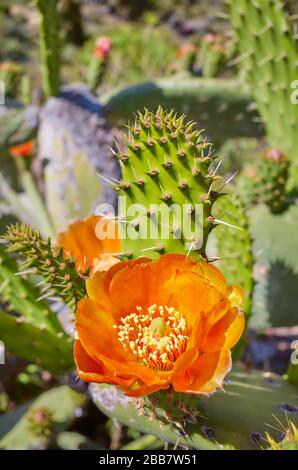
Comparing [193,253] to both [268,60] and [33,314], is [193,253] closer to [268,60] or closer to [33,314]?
[33,314]

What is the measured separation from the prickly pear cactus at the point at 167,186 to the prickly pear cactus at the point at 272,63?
127 centimetres

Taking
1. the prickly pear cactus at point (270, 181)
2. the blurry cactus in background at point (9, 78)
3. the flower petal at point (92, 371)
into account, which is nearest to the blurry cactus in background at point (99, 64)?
the blurry cactus in background at point (9, 78)

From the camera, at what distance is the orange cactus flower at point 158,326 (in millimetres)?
965

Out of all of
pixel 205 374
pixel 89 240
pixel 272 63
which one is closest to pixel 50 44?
pixel 272 63

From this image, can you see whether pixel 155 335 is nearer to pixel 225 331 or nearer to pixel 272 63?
pixel 225 331

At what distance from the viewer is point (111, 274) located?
1077mm

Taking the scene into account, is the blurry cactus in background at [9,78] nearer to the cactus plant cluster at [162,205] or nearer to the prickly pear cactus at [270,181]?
the cactus plant cluster at [162,205]

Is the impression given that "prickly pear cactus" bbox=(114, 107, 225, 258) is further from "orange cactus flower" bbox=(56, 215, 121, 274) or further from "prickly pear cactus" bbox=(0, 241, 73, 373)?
"prickly pear cactus" bbox=(0, 241, 73, 373)

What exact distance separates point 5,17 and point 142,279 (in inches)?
447

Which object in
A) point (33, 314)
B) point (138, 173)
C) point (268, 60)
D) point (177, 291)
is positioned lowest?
point (33, 314)
